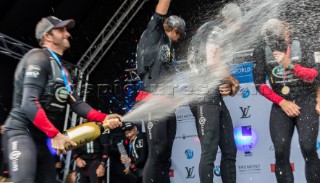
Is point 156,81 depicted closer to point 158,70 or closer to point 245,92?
point 158,70

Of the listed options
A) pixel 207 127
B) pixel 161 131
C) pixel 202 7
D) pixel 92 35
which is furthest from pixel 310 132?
pixel 92 35

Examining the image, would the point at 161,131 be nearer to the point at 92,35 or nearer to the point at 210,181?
the point at 210,181

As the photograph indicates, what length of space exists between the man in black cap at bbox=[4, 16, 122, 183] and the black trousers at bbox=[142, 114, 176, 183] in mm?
887

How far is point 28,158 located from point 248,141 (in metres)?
3.47

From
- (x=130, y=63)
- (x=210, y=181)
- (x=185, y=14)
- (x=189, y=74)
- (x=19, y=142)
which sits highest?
(x=185, y=14)

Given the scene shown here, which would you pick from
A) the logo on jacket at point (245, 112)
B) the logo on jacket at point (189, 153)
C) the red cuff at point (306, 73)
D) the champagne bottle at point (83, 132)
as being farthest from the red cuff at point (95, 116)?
the logo on jacket at point (189, 153)

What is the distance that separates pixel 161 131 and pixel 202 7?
11.7 feet

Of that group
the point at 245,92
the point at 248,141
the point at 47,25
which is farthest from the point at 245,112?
the point at 47,25

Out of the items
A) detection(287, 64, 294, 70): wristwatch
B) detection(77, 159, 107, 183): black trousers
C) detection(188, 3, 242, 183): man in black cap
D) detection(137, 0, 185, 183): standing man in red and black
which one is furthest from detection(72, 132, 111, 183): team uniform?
detection(287, 64, 294, 70): wristwatch

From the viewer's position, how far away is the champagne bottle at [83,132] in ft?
12.5

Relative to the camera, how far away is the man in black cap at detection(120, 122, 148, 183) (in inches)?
304

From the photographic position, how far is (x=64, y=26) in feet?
13.7

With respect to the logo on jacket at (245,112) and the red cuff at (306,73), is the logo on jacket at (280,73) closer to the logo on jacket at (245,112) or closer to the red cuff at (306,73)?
the red cuff at (306,73)

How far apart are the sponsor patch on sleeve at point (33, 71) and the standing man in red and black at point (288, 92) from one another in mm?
2149
